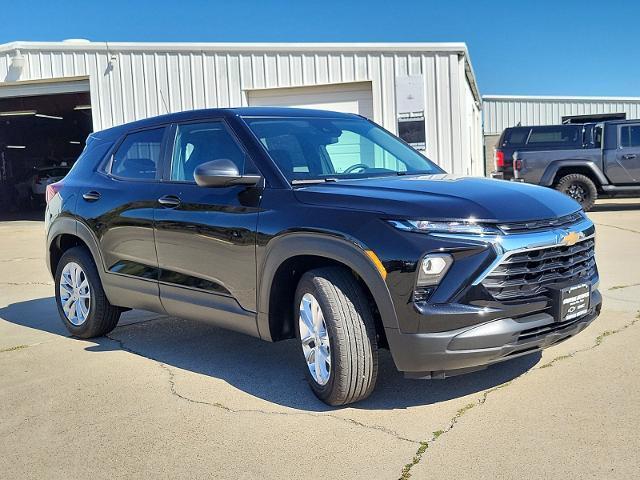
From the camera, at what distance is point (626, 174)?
14.6m

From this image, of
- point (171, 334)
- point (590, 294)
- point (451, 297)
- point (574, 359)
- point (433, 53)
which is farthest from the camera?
point (433, 53)

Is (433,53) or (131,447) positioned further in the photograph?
(433,53)

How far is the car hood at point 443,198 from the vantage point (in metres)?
3.34

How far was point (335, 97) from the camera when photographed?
13.6 m

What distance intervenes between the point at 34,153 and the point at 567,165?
73.7 ft

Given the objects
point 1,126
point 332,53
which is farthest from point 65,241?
point 1,126

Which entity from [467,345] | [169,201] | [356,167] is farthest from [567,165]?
[467,345]

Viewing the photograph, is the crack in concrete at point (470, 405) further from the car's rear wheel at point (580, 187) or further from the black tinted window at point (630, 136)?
the black tinted window at point (630, 136)

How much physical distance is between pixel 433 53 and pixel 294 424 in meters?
10.7

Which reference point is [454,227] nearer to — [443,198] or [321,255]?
[443,198]

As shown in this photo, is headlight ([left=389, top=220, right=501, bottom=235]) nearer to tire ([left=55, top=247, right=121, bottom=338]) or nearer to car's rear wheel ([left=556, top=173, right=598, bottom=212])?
tire ([left=55, top=247, right=121, bottom=338])

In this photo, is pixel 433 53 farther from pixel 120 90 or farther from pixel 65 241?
pixel 65 241

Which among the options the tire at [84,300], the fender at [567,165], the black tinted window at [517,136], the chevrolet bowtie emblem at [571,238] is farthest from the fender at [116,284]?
the black tinted window at [517,136]

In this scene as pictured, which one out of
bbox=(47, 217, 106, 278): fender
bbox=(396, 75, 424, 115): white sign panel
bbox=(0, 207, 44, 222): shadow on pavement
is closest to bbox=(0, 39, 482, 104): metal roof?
bbox=(396, 75, 424, 115): white sign panel
